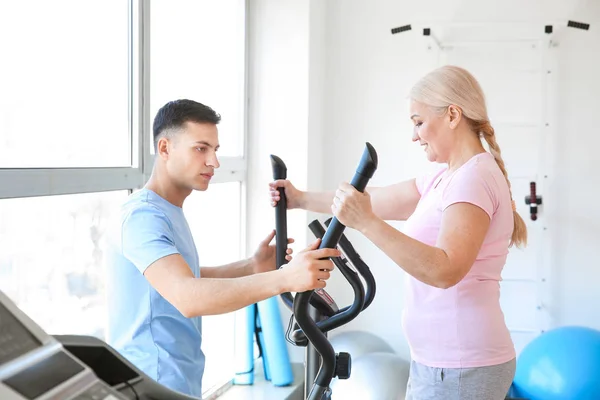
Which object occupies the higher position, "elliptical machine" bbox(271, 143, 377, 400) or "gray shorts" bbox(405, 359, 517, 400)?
"elliptical machine" bbox(271, 143, 377, 400)

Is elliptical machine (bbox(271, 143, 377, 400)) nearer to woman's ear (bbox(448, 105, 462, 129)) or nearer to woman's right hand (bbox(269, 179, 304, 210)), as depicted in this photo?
woman's right hand (bbox(269, 179, 304, 210))

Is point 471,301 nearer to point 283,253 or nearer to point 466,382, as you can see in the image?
point 466,382

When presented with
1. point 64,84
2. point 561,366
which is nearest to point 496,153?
point 64,84

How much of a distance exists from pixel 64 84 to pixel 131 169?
0.48m

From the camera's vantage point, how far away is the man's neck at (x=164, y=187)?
1.85m

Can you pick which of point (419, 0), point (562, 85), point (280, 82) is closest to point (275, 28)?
point (280, 82)

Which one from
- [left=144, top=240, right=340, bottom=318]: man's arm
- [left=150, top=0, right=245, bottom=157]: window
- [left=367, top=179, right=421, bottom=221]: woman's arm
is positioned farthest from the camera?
[left=150, top=0, right=245, bottom=157]: window

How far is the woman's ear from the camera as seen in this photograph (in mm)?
1852

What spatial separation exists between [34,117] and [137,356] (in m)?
0.86

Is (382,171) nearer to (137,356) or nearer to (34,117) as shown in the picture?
(34,117)

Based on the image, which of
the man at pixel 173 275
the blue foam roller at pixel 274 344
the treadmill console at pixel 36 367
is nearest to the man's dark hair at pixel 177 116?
the man at pixel 173 275

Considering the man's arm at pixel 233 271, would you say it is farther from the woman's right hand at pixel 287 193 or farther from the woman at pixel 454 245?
the woman at pixel 454 245

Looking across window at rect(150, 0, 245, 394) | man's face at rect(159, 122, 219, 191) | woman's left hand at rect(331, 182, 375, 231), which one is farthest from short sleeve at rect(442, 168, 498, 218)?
window at rect(150, 0, 245, 394)

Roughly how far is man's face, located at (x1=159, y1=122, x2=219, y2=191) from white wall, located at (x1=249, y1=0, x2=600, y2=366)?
2285mm
